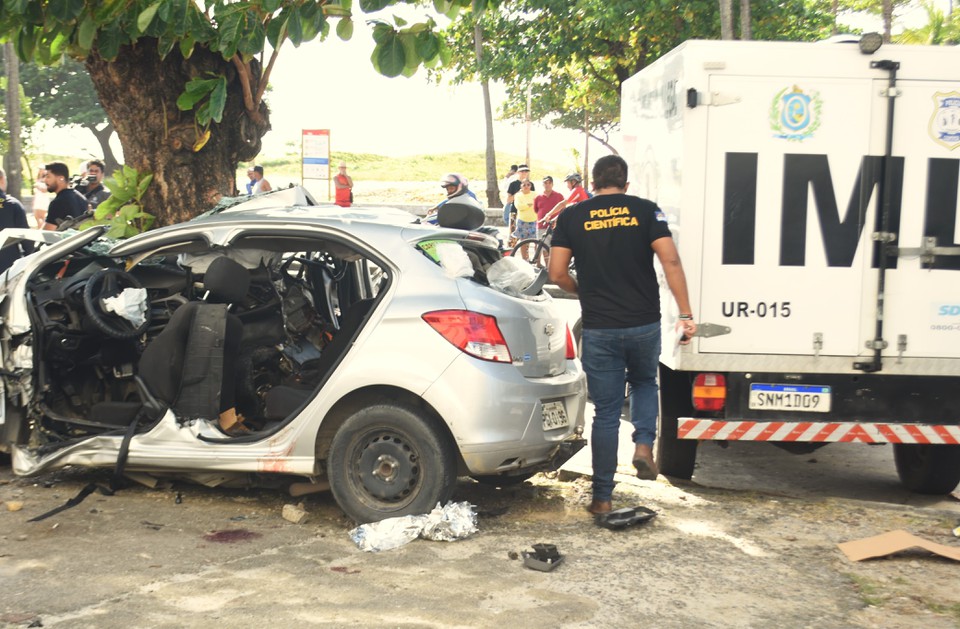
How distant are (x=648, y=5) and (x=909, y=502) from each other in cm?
1849

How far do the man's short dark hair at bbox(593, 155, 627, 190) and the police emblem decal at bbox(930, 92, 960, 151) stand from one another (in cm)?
177

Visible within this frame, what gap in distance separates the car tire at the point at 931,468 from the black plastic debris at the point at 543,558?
3.13 metres

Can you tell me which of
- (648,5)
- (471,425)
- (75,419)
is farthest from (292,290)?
(648,5)

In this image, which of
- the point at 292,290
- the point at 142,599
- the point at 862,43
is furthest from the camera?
the point at 292,290

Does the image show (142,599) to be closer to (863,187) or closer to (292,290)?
(292,290)

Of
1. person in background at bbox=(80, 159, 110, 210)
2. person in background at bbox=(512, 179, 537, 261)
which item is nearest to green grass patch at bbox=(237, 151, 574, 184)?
person in background at bbox=(512, 179, 537, 261)

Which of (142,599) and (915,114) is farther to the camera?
(915,114)

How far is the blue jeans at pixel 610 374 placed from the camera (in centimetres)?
614

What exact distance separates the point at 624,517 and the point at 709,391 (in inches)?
43.2

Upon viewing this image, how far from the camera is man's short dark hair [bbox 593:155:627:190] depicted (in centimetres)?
625

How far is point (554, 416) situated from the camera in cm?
593

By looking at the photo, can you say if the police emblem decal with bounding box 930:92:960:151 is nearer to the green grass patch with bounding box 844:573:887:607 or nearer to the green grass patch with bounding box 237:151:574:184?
the green grass patch with bounding box 844:573:887:607

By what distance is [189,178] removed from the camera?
889 centimetres

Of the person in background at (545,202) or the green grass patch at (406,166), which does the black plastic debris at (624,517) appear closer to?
the person in background at (545,202)
